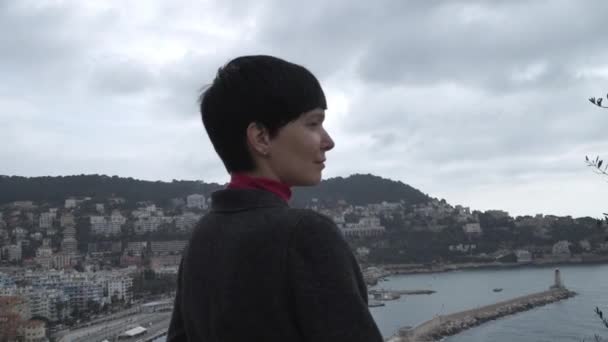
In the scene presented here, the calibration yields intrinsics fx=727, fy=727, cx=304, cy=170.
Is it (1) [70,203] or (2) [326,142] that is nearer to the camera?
(2) [326,142]

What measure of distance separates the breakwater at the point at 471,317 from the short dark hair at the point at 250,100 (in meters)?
17.4

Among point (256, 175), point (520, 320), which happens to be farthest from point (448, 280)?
point (256, 175)

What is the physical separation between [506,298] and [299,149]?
2959 centimetres

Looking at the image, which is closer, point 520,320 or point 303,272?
point 303,272

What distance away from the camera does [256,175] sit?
2.01 ft

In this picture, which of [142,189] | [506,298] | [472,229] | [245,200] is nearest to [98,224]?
[142,189]

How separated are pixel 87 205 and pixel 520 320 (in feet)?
105

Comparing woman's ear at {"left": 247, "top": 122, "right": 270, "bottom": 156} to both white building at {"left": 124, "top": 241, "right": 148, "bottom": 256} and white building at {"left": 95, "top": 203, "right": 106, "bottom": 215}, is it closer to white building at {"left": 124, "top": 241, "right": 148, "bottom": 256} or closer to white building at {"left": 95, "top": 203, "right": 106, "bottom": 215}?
white building at {"left": 124, "top": 241, "right": 148, "bottom": 256}

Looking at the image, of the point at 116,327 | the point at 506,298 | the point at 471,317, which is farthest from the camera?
the point at 506,298

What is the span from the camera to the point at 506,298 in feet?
94.0

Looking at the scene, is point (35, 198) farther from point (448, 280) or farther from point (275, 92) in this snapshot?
point (275, 92)

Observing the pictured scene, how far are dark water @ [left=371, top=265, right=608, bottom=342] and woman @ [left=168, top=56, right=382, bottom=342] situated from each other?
9847 millimetres

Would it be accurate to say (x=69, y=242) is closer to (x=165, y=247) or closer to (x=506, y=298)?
(x=165, y=247)

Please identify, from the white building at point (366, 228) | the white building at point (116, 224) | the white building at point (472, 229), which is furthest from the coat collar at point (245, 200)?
the white building at point (472, 229)
